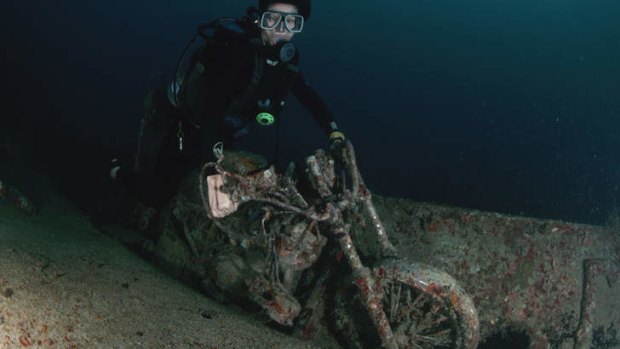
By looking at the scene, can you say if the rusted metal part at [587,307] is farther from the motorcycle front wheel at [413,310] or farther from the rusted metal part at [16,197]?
the rusted metal part at [16,197]

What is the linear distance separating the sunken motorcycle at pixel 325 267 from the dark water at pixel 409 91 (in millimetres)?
4142

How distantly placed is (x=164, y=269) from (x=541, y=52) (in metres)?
122

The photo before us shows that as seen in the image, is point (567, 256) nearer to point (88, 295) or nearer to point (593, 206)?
point (88, 295)

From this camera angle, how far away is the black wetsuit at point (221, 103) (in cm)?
373

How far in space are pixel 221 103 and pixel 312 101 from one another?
1.33 m

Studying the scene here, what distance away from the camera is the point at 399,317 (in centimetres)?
297

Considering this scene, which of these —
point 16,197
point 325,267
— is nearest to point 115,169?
point 16,197

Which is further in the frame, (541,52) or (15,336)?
(541,52)

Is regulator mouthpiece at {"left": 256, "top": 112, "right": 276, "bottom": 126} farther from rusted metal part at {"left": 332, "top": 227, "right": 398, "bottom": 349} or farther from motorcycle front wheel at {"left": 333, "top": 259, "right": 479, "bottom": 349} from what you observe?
motorcycle front wheel at {"left": 333, "top": 259, "right": 479, "bottom": 349}

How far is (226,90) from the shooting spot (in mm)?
3748

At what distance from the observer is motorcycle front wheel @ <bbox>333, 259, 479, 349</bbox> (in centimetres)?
274

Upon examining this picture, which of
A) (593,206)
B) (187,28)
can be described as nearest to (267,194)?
(593,206)

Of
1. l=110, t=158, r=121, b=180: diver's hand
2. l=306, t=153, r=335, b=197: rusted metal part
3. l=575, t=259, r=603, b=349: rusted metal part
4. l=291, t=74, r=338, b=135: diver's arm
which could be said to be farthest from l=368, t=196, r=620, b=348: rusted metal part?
l=110, t=158, r=121, b=180: diver's hand

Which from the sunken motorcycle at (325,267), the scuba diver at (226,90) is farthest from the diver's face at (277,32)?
the sunken motorcycle at (325,267)
